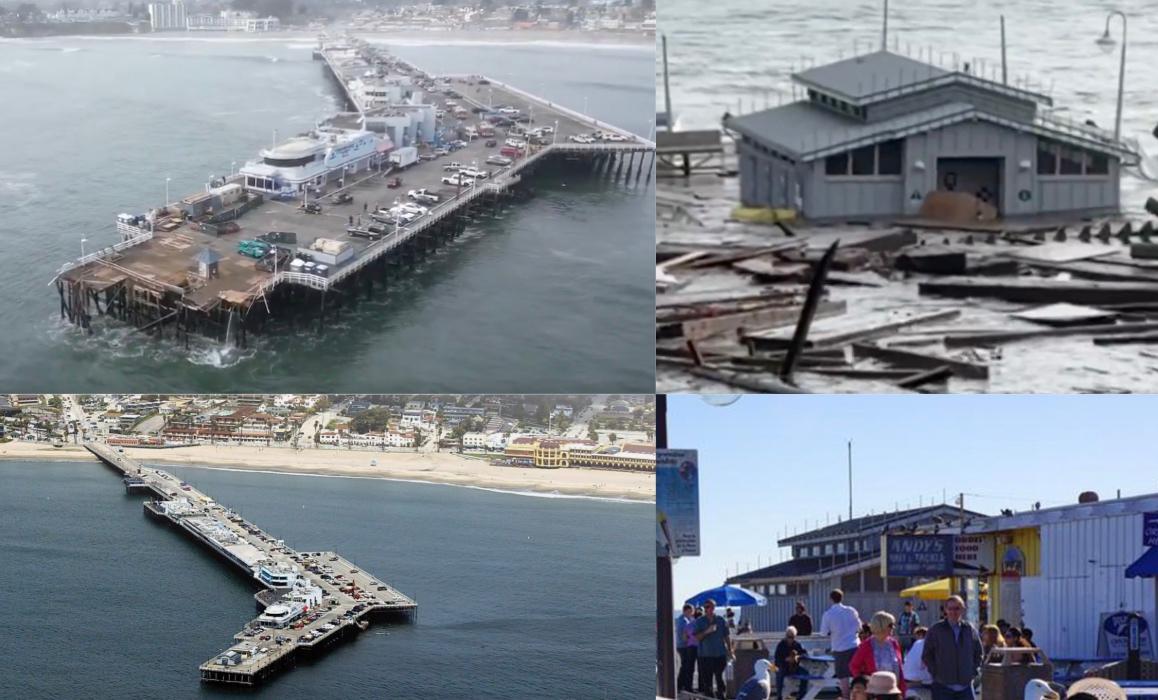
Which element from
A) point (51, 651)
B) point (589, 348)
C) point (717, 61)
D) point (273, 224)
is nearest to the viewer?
point (717, 61)

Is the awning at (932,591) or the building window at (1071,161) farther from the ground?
the building window at (1071,161)

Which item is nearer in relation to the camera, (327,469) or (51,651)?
(327,469)

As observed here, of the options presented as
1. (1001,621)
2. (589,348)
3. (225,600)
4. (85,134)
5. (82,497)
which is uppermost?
(85,134)

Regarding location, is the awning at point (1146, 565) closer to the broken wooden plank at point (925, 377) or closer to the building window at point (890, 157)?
the broken wooden plank at point (925, 377)

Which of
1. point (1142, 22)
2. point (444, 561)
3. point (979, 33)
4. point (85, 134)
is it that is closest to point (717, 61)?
point (979, 33)

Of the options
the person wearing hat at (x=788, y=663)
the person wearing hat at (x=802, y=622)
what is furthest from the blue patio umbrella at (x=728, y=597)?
the person wearing hat at (x=788, y=663)

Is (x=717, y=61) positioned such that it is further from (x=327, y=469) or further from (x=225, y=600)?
(x=225, y=600)

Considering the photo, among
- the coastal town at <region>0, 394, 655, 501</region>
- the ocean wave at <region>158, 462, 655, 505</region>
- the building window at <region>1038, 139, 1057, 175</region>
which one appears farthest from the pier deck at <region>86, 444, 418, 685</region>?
the building window at <region>1038, 139, 1057, 175</region>

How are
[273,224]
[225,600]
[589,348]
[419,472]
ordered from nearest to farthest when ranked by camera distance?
[589,348], [273,224], [419,472], [225,600]
